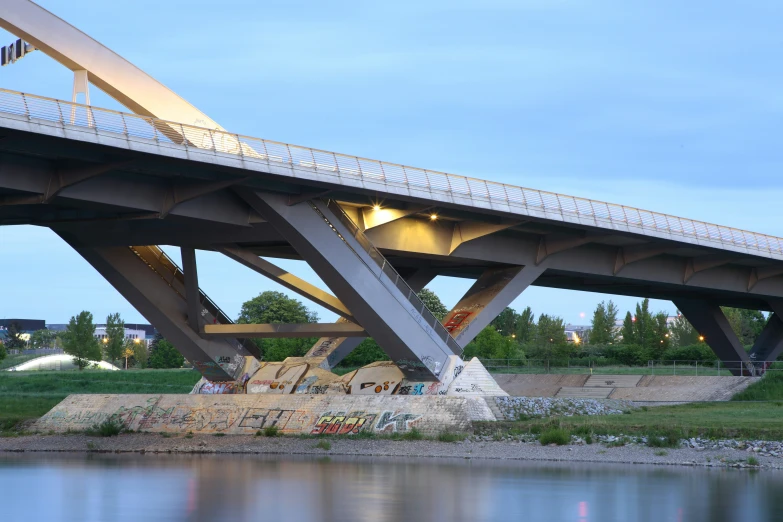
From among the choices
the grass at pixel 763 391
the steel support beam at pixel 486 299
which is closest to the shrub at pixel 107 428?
the steel support beam at pixel 486 299

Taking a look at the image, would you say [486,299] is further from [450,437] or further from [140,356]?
[140,356]

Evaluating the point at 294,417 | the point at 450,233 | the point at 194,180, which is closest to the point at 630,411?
the point at 450,233

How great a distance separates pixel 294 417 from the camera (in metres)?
43.7

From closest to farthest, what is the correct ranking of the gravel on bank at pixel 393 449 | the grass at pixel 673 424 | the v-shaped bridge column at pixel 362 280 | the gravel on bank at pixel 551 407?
the gravel on bank at pixel 393 449, the grass at pixel 673 424, the v-shaped bridge column at pixel 362 280, the gravel on bank at pixel 551 407

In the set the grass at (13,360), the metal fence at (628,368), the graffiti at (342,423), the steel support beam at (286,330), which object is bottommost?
the graffiti at (342,423)

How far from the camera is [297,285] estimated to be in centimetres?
4550

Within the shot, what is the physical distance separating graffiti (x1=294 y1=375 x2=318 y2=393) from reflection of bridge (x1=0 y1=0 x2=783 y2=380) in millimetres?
3104

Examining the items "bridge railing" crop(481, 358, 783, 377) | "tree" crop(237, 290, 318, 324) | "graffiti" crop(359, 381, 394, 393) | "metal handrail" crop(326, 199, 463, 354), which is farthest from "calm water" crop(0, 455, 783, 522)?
"tree" crop(237, 290, 318, 324)

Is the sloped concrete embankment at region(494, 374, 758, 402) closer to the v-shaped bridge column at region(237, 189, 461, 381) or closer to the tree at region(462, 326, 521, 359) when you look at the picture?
the v-shaped bridge column at region(237, 189, 461, 381)

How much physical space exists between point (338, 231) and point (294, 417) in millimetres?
7980

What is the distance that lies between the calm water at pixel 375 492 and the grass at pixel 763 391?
2880 cm

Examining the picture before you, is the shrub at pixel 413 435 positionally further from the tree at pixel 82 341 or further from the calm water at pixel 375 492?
the tree at pixel 82 341

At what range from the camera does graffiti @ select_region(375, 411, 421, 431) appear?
42.0 metres

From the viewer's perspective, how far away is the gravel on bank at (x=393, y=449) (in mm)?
34938
